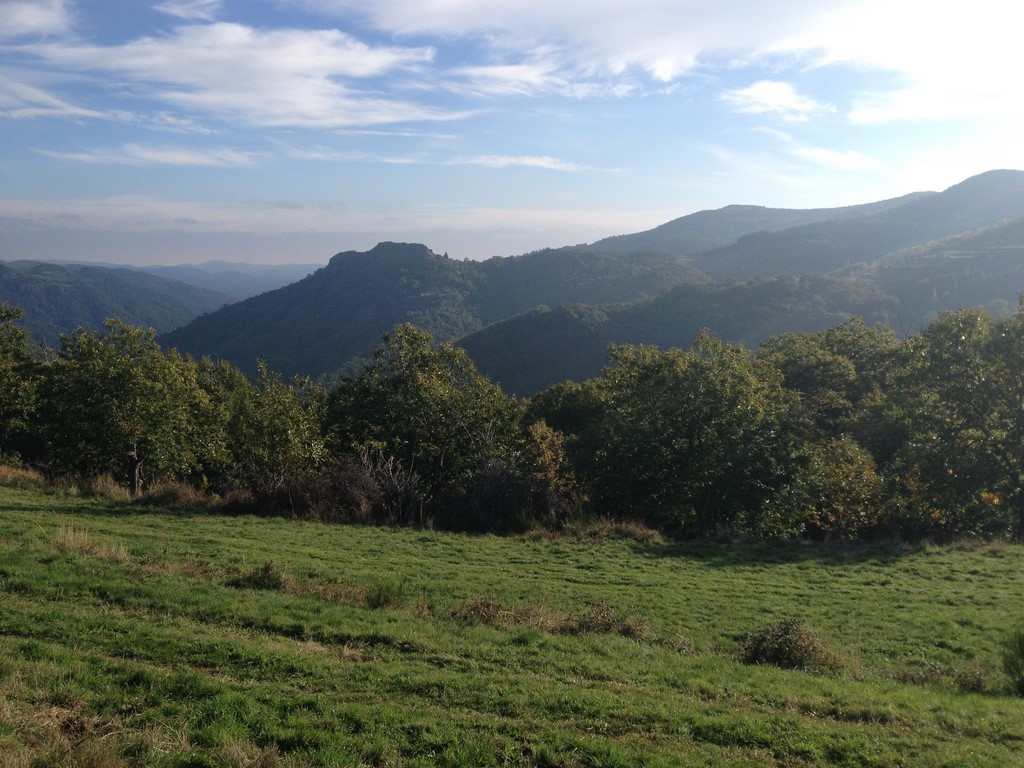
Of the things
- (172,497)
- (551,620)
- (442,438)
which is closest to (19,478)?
(172,497)

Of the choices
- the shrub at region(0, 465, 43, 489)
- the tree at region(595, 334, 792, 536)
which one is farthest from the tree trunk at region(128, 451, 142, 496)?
the tree at region(595, 334, 792, 536)

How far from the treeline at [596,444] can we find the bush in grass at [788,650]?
362 inches

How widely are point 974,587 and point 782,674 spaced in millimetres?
7824

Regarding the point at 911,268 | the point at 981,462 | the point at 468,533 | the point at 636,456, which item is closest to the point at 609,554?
the point at 468,533

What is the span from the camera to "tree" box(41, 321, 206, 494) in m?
22.0

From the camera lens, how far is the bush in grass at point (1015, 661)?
8.98m

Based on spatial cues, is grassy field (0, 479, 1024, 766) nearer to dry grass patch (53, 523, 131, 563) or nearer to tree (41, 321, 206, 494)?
dry grass patch (53, 523, 131, 563)

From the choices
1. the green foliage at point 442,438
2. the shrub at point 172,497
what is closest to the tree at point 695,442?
the green foliage at point 442,438

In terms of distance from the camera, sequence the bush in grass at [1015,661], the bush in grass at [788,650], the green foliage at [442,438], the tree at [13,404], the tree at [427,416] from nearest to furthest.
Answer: the bush in grass at [1015,661], the bush in grass at [788,650], the green foliage at [442,438], the tree at [427,416], the tree at [13,404]

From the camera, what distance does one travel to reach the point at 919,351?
2331cm

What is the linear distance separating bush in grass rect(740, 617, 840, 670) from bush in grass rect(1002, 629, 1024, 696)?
2146mm

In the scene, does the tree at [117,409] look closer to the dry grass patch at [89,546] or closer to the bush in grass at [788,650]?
the dry grass patch at [89,546]

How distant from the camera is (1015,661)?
9133 mm

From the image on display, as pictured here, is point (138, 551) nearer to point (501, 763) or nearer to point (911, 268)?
point (501, 763)
